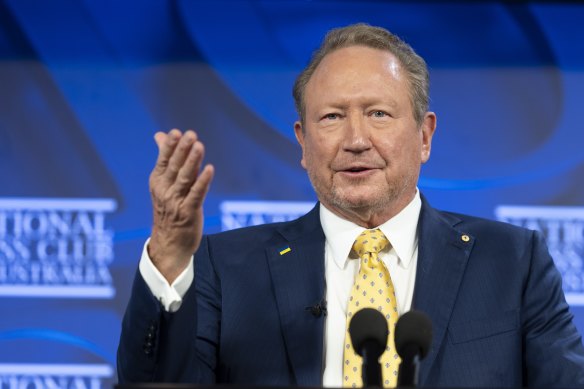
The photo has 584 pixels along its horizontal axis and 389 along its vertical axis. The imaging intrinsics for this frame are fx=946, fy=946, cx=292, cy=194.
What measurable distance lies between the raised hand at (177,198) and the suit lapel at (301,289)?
1.62 ft

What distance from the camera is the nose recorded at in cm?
250

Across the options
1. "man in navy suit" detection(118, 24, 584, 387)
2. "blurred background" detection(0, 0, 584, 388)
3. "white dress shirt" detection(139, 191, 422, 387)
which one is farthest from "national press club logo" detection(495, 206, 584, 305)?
"white dress shirt" detection(139, 191, 422, 387)

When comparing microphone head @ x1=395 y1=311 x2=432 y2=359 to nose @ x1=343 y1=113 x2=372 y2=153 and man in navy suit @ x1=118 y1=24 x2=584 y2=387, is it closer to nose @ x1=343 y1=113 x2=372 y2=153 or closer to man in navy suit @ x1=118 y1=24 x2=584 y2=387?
man in navy suit @ x1=118 y1=24 x2=584 y2=387

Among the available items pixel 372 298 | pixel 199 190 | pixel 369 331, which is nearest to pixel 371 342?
pixel 369 331

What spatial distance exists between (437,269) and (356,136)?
0.41 m

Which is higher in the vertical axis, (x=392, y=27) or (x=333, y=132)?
(x=392, y=27)

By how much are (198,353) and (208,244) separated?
383 millimetres

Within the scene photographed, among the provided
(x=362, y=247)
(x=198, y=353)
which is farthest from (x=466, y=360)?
(x=198, y=353)

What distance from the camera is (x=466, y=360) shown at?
238 centimetres

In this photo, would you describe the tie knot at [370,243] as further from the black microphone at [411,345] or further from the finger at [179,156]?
the black microphone at [411,345]

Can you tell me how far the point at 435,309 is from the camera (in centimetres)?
Answer: 243

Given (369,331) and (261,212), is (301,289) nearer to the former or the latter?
(369,331)

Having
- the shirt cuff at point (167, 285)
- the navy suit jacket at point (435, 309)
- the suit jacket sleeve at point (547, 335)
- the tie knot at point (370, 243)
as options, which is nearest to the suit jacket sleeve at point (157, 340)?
the shirt cuff at point (167, 285)

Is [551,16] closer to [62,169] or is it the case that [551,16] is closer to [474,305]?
[474,305]
